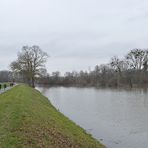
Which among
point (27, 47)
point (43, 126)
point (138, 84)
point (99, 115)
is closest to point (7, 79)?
point (27, 47)

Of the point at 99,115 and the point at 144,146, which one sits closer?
the point at 144,146

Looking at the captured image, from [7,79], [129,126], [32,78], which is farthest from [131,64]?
[129,126]

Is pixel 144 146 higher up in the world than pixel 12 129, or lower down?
lower down

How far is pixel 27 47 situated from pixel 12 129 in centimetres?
7215

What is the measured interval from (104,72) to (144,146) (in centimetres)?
10187

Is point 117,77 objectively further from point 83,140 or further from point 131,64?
point 83,140

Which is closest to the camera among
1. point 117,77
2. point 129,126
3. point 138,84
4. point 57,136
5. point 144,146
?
point 57,136

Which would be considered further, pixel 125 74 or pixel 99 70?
pixel 99 70

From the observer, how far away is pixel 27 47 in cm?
8194

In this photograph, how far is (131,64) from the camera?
10225 cm

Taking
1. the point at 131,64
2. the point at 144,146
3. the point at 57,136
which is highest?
the point at 131,64

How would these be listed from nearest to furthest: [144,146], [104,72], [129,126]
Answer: [144,146] → [129,126] → [104,72]

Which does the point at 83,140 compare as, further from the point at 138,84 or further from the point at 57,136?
the point at 138,84

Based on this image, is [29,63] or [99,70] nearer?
[29,63]
